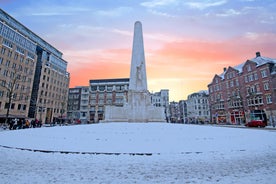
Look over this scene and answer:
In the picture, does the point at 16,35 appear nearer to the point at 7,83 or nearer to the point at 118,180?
the point at 7,83

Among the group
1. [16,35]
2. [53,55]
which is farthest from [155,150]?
[53,55]

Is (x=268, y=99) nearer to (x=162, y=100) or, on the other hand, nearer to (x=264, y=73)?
(x=264, y=73)

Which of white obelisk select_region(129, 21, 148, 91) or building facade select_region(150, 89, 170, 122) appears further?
building facade select_region(150, 89, 170, 122)

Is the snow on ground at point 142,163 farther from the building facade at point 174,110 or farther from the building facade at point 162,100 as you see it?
the building facade at point 174,110

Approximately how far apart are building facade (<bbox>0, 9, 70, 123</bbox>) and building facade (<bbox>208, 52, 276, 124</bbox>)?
54.4 m

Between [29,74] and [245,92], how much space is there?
64.1 m

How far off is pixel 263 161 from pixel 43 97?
2541 inches

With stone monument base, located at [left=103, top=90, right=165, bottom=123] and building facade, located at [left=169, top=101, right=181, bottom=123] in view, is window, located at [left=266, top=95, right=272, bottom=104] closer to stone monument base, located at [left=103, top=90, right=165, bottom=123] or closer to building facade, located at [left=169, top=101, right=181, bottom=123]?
stone monument base, located at [left=103, top=90, right=165, bottom=123]

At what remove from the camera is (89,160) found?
23.0ft

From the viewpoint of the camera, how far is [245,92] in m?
44.5

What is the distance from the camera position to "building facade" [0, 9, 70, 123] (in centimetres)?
4462

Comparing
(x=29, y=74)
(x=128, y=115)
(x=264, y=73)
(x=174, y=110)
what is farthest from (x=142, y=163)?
(x=174, y=110)

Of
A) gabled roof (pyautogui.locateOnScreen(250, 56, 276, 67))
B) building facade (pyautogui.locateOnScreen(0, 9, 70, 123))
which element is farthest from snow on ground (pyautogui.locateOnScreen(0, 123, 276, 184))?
gabled roof (pyautogui.locateOnScreen(250, 56, 276, 67))

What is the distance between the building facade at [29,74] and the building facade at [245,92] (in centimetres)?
5436
